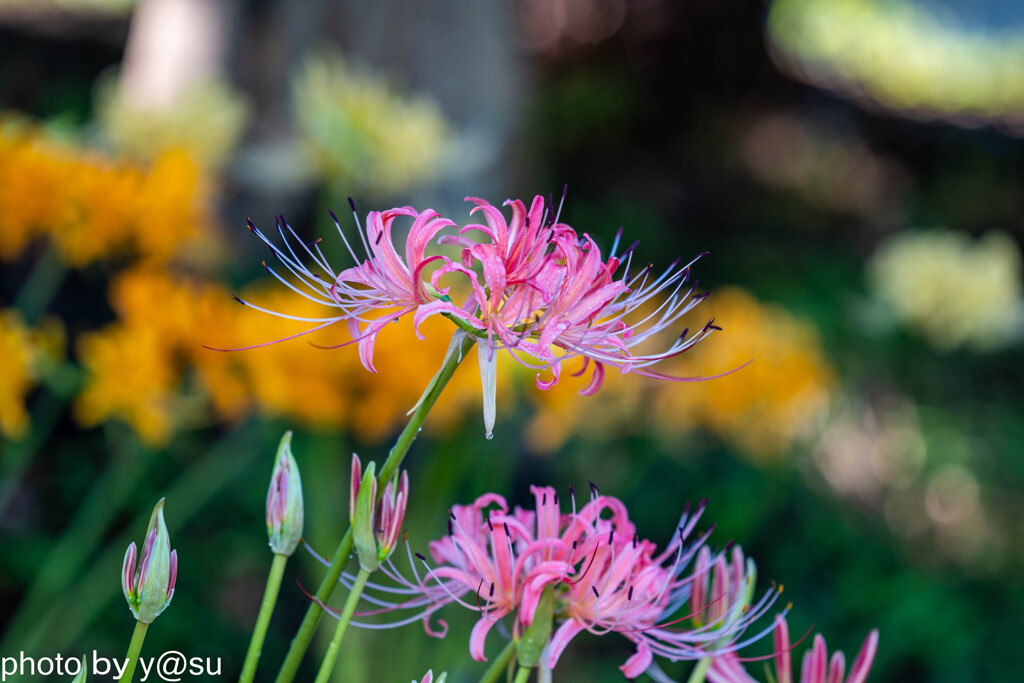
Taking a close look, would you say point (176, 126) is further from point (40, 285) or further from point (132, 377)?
point (132, 377)

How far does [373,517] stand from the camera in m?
0.35

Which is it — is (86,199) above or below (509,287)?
above

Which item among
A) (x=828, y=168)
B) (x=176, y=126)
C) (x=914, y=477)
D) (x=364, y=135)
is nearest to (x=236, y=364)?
(x=364, y=135)

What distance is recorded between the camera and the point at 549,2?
166 inches

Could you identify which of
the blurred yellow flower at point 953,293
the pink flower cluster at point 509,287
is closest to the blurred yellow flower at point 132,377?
the pink flower cluster at point 509,287

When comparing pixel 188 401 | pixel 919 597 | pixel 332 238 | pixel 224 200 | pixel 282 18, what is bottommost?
pixel 188 401

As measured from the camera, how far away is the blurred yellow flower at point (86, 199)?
84cm

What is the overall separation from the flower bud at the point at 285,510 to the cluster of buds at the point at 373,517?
0.10 feet

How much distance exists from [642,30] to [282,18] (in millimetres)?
2644

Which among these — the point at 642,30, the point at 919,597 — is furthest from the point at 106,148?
the point at 642,30

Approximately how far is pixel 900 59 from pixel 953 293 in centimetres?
368

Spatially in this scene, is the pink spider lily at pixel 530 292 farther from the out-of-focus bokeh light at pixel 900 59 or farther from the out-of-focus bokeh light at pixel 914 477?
the out-of-focus bokeh light at pixel 900 59

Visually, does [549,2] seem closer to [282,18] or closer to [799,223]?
[799,223]

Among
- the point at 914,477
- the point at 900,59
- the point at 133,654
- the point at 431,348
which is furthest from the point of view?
the point at 900,59
